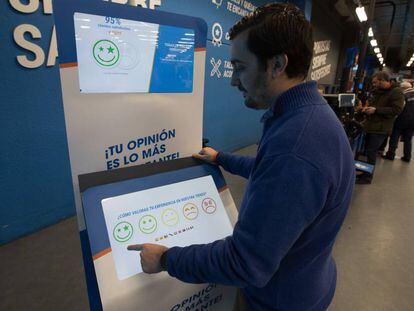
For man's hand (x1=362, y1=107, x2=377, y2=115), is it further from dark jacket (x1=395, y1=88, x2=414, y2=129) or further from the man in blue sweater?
the man in blue sweater

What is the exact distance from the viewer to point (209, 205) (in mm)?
994

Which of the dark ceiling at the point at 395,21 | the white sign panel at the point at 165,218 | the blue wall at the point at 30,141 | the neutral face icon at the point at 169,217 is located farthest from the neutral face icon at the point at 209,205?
the dark ceiling at the point at 395,21

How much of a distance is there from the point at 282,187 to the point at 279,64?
1.06 feet

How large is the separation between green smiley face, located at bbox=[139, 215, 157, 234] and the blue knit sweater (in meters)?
0.19

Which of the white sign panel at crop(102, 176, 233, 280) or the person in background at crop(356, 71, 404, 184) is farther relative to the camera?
the person in background at crop(356, 71, 404, 184)

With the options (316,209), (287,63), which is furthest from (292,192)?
(287,63)

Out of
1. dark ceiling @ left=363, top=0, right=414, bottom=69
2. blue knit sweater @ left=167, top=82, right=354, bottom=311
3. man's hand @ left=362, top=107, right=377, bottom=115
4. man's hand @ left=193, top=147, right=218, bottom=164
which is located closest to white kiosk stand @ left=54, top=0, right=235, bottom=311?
man's hand @ left=193, top=147, right=218, bottom=164

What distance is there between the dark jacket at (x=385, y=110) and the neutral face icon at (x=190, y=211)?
11.9 ft

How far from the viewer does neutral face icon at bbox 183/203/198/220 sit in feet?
3.04

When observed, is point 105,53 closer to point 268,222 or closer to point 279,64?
point 279,64

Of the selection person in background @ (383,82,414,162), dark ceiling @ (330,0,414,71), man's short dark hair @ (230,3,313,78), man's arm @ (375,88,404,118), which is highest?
dark ceiling @ (330,0,414,71)

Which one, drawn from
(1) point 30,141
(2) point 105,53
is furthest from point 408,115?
(1) point 30,141

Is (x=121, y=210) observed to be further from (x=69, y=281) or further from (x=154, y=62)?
(x=69, y=281)

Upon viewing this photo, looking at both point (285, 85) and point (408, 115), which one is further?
point (408, 115)
